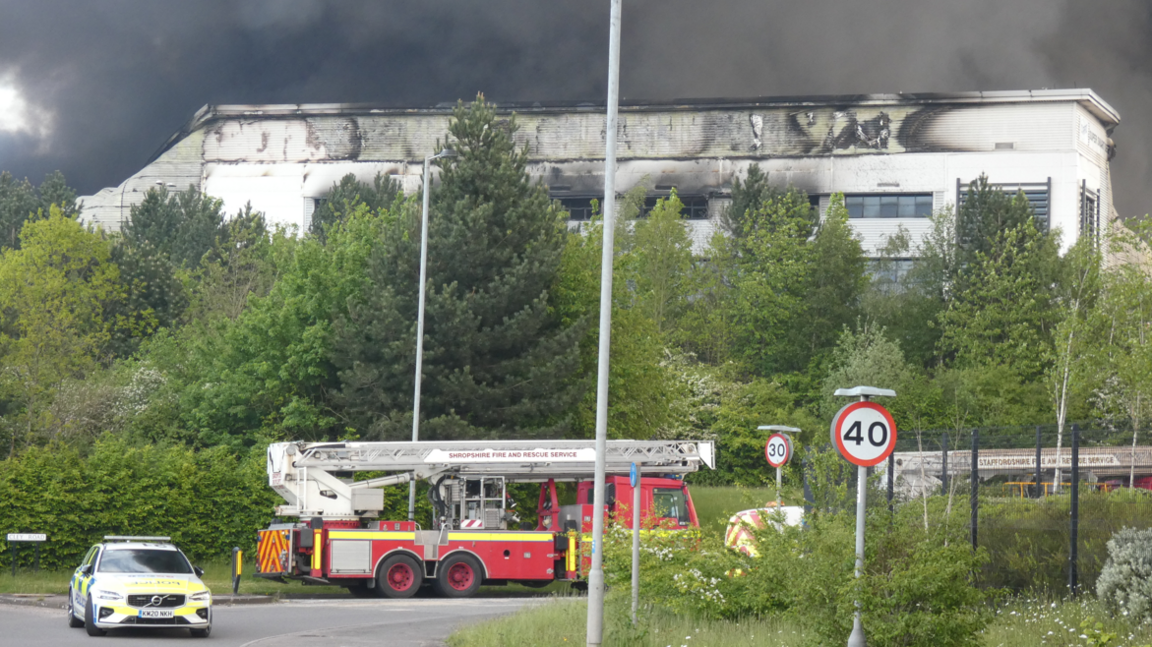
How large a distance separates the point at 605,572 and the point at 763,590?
12.5ft

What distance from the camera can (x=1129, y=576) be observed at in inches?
671

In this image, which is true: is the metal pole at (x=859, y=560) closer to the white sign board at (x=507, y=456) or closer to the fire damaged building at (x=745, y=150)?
the white sign board at (x=507, y=456)

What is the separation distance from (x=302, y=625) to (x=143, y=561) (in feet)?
10.3

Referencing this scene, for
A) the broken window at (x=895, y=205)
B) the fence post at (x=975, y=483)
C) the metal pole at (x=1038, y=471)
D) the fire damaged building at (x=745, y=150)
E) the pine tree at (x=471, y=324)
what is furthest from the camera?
the broken window at (x=895, y=205)

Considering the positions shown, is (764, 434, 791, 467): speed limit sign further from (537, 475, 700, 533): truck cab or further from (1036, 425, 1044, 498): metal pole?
(1036, 425, 1044, 498): metal pole

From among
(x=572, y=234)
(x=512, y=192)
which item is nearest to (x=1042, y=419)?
(x=572, y=234)

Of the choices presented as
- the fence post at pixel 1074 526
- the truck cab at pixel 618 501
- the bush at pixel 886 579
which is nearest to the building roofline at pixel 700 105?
the truck cab at pixel 618 501

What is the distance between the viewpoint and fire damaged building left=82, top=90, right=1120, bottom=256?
2906 inches

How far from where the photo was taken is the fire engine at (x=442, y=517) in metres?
30.0

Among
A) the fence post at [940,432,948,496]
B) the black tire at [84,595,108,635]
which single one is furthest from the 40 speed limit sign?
the black tire at [84,595,108,635]

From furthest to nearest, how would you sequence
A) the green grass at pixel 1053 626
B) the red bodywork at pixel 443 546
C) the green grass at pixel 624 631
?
1. the red bodywork at pixel 443 546
2. the green grass at pixel 624 631
3. the green grass at pixel 1053 626

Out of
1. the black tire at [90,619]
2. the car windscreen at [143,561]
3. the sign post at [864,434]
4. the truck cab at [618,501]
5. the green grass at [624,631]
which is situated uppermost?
the sign post at [864,434]

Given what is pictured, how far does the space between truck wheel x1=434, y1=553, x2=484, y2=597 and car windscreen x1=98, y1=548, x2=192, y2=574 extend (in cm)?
1015

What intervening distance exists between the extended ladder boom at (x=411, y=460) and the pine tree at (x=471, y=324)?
7549 millimetres
